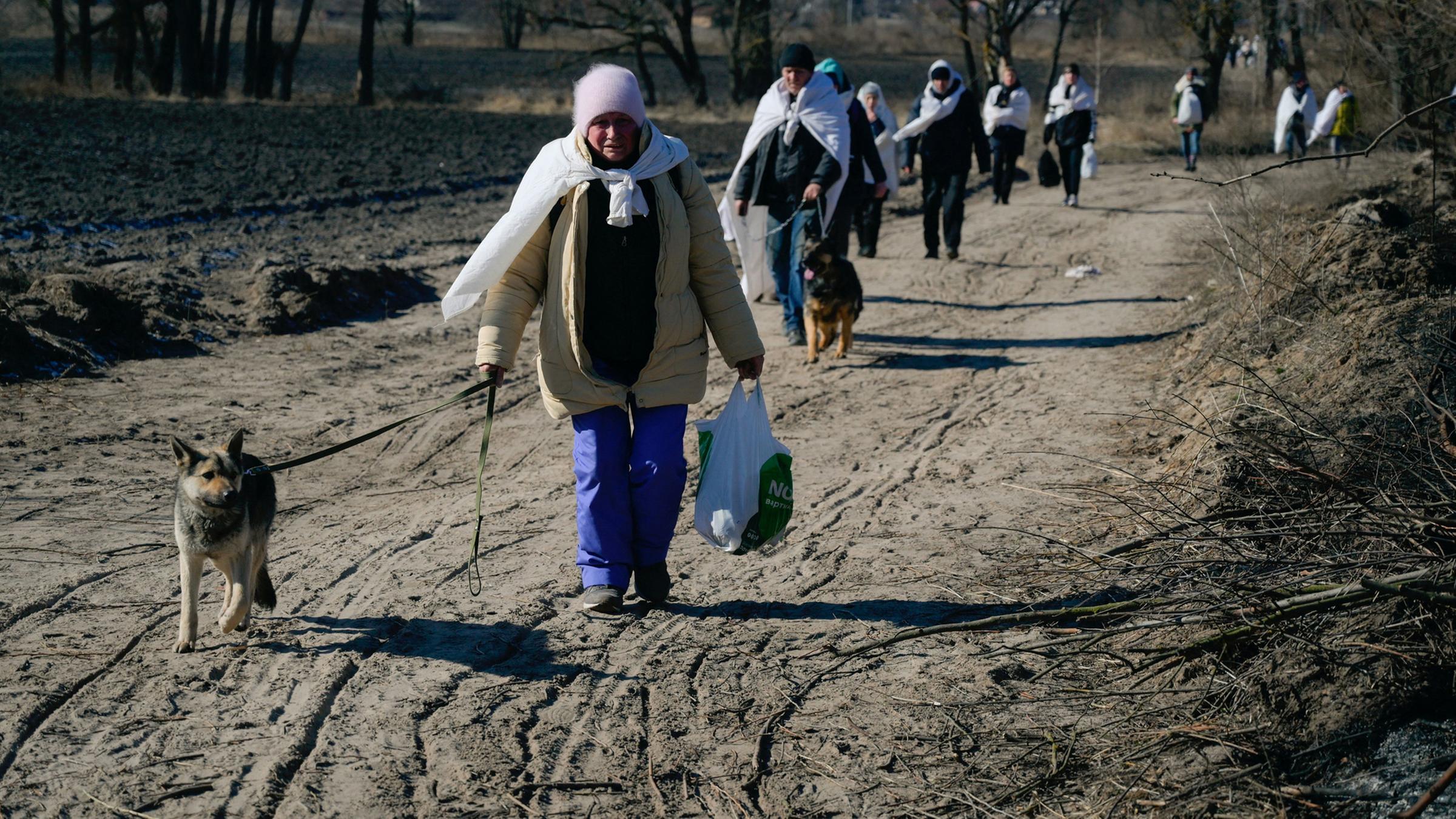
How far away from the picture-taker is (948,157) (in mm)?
12648

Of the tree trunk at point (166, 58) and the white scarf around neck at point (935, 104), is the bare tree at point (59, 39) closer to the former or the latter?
the tree trunk at point (166, 58)

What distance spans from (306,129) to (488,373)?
23.2 meters

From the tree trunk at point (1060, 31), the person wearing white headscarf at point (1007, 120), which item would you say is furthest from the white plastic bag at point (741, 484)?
the tree trunk at point (1060, 31)

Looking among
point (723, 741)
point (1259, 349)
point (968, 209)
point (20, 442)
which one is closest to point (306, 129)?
point (968, 209)

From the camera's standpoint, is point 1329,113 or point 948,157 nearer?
point 948,157

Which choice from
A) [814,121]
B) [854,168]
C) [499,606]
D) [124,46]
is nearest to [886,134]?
[854,168]

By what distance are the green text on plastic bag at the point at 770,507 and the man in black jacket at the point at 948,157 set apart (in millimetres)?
8167

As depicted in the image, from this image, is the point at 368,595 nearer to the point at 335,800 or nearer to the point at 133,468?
the point at 335,800

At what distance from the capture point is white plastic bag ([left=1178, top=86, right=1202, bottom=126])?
19688 millimetres

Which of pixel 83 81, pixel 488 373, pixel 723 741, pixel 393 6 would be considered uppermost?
pixel 393 6

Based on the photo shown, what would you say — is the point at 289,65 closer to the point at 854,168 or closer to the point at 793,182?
the point at 854,168

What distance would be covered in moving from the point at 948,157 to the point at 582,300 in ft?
28.4

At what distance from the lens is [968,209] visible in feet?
56.3

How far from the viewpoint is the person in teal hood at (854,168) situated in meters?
9.79
